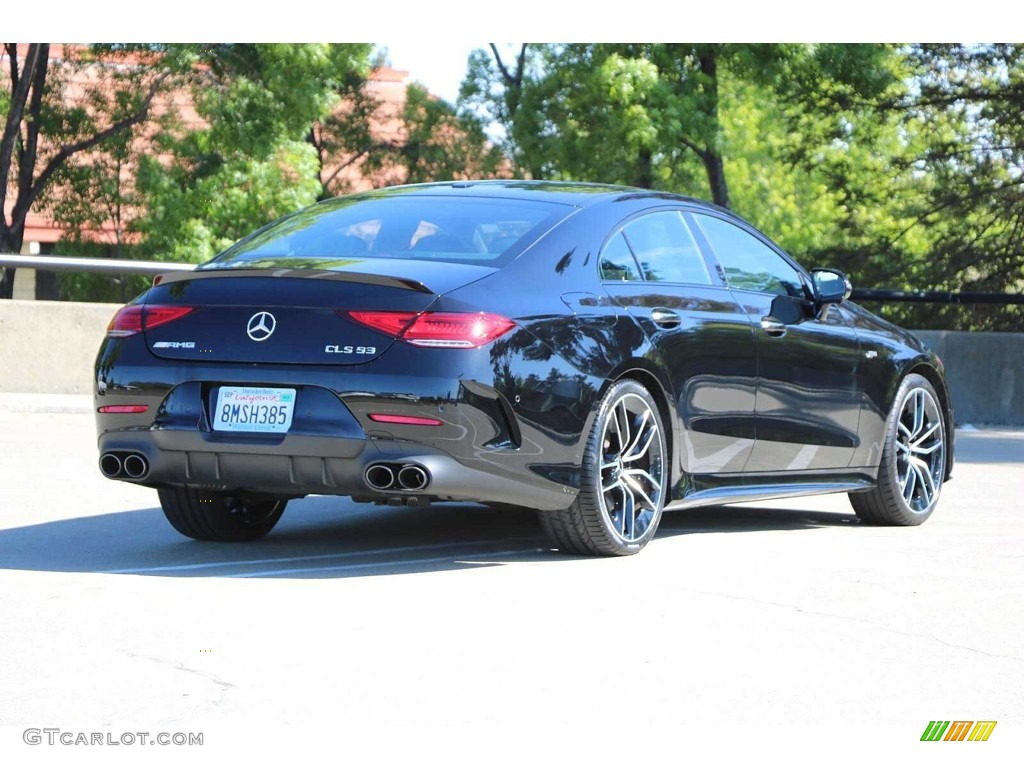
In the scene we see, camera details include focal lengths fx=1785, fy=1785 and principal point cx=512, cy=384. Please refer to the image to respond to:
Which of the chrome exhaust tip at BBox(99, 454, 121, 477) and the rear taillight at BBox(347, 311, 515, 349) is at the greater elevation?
the rear taillight at BBox(347, 311, 515, 349)

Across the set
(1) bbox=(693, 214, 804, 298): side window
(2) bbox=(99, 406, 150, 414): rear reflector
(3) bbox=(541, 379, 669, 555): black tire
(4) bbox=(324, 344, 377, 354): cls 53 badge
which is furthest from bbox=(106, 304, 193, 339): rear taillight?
(1) bbox=(693, 214, 804, 298): side window

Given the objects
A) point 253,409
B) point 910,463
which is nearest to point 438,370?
point 253,409

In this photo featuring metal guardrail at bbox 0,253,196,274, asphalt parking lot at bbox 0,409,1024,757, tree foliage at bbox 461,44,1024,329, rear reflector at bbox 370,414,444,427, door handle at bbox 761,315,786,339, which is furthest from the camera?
tree foliage at bbox 461,44,1024,329

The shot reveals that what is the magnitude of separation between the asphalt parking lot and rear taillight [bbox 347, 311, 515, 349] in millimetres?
901

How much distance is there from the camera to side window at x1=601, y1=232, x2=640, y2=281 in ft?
24.3

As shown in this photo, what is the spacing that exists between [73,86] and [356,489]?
110 feet

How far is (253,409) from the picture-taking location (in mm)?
6645

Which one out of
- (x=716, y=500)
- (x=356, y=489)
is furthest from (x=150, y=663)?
(x=716, y=500)

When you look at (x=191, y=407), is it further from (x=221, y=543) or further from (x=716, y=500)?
(x=716, y=500)

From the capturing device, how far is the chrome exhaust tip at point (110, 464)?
6.95 m

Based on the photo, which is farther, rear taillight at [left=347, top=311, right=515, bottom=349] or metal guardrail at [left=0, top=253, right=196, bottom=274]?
metal guardrail at [left=0, top=253, right=196, bottom=274]

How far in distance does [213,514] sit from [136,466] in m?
0.77

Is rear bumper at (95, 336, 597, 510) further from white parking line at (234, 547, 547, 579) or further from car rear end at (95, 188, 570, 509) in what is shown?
white parking line at (234, 547, 547, 579)

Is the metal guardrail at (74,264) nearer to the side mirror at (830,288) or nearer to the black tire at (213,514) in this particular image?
the black tire at (213,514)
